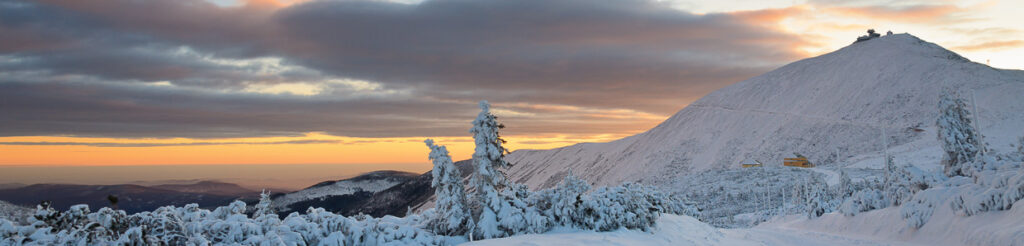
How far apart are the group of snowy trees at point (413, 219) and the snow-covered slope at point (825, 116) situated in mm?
73495

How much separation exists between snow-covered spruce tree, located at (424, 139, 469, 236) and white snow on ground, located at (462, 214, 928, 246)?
2859mm

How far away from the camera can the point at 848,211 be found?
31125 mm

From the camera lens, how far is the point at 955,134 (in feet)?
113

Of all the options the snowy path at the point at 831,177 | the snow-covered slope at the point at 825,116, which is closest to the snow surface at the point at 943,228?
the snowy path at the point at 831,177

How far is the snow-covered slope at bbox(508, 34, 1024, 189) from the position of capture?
4434 inches

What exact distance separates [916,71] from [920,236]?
148m

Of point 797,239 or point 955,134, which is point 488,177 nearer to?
point 797,239

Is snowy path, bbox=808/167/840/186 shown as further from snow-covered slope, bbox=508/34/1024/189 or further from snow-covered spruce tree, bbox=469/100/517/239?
snow-covered spruce tree, bbox=469/100/517/239

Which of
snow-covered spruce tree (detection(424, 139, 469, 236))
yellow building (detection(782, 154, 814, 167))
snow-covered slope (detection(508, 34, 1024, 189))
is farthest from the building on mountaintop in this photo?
snow-covered spruce tree (detection(424, 139, 469, 236))

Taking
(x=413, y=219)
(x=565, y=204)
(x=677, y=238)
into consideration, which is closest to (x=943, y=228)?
(x=677, y=238)

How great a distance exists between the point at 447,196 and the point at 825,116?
138 metres

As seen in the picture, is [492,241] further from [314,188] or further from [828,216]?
[314,188]

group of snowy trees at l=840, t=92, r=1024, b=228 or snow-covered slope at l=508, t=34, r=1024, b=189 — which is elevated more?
snow-covered slope at l=508, t=34, r=1024, b=189

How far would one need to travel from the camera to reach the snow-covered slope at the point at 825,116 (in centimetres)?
11262
